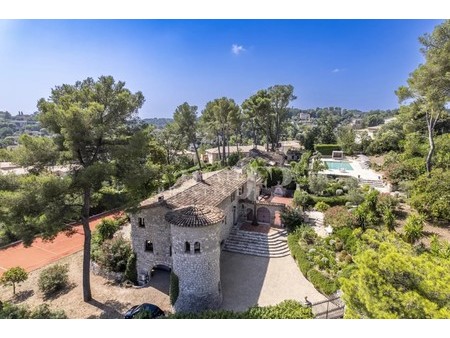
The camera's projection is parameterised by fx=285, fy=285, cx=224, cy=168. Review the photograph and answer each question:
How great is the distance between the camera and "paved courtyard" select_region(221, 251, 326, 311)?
60.5 feet

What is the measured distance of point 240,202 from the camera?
2939 centimetres

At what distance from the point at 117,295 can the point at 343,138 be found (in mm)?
53573

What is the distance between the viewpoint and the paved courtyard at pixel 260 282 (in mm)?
18453

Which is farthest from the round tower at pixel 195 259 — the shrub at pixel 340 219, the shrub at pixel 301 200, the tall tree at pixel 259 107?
the tall tree at pixel 259 107

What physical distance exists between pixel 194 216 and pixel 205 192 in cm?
673

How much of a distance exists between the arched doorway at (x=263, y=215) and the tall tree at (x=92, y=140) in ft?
43.5

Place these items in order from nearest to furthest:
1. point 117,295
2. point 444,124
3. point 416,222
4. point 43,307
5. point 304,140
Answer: point 43,307 < point 117,295 < point 416,222 < point 444,124 < point 304,140

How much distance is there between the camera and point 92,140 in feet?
55.9

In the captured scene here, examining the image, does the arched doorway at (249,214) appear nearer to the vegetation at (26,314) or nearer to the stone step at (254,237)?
the stone step at (254,237)

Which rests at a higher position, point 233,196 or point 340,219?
point 233,196

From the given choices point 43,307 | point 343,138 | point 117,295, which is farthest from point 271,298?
point 343,138

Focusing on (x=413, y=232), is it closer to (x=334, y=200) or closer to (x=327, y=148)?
(x=334, y=200)

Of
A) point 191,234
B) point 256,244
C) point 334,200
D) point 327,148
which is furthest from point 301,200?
point 327,148

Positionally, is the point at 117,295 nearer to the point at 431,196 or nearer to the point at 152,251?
the point at 152,251
